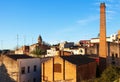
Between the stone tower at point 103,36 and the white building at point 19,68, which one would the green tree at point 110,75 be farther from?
the stone tower at point 103,36

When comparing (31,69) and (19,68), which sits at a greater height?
(19,68)

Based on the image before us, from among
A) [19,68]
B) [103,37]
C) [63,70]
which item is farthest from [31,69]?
[103,37]

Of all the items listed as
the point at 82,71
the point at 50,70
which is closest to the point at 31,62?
the point at 50,70

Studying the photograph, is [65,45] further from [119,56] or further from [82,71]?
[82,71]

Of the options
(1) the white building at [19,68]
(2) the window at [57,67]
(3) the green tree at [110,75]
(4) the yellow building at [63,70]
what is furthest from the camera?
(1) the white building at [19,68]

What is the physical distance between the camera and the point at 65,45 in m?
84.6

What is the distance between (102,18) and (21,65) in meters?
24.7

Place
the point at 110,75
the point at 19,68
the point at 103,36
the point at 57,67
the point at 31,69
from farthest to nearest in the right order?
the point at 103,36 < the point at 31,69 < the point at 19,68 < the point at 57,67 < the point at 110,75

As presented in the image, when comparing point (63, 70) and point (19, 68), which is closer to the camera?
point (63, 70)

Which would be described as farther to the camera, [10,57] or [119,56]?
[119,56]

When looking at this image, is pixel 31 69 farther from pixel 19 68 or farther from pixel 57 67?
pixel 57 67

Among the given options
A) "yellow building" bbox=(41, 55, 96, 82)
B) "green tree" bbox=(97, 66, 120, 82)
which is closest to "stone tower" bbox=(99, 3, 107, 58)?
"yellow building" bbox=(41, 55, 96, 82)

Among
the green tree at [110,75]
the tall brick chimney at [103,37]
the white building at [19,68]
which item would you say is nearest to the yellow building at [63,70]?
the white building at [19,68]

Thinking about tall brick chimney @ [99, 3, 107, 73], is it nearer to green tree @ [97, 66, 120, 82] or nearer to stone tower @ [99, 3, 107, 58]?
stone tower @ [99, 3, 107, 58]
